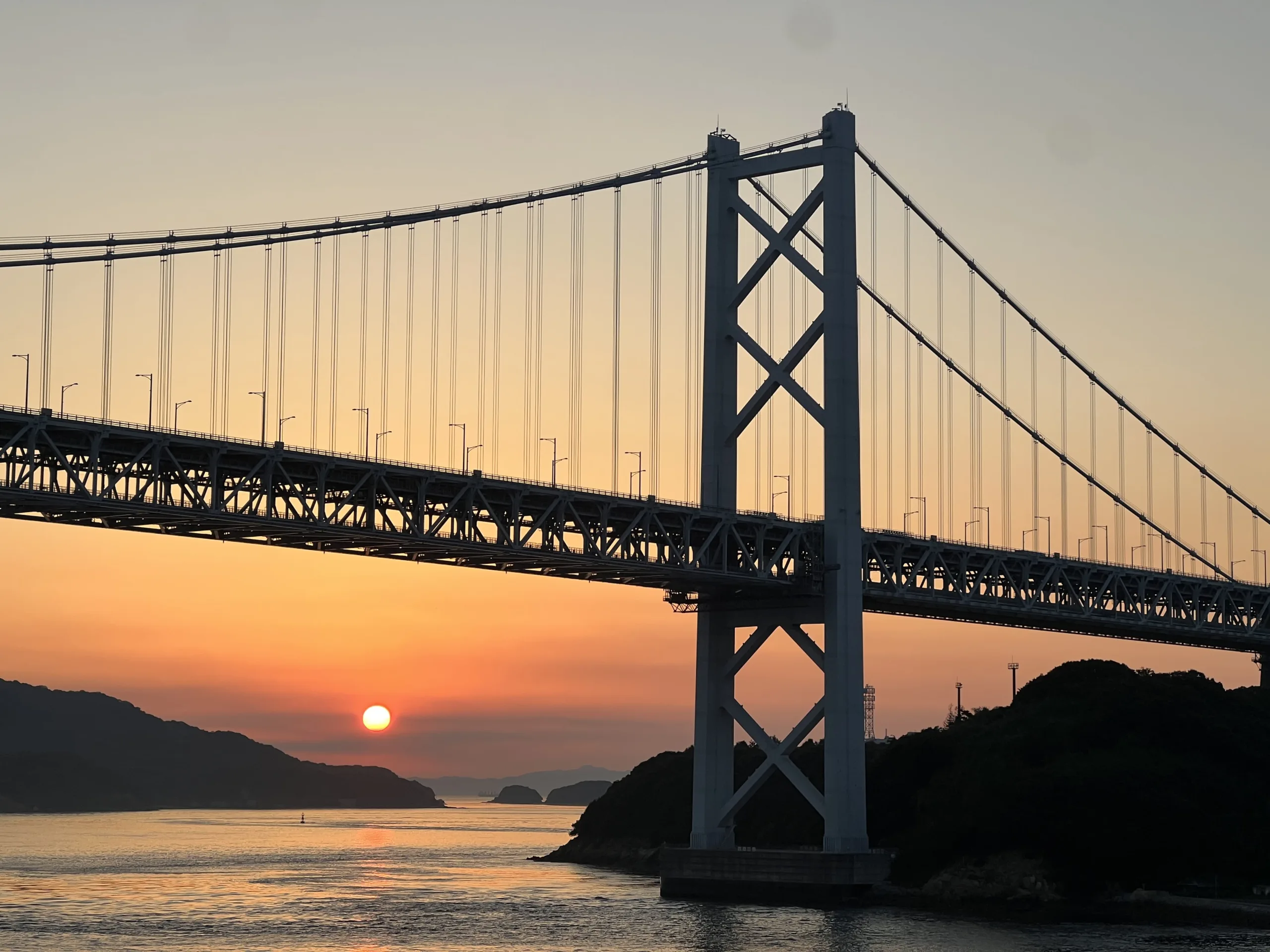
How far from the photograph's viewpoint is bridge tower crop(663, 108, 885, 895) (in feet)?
219

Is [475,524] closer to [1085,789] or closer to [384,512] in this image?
[384,512]

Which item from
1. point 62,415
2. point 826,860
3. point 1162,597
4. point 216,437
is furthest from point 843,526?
point 1162,597

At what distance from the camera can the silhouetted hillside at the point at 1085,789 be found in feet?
239

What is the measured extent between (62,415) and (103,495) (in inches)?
104

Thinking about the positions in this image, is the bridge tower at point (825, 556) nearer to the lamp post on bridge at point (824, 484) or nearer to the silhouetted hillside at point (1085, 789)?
the lamp post on bridge at point (824, 484)

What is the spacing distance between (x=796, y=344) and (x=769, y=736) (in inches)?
569

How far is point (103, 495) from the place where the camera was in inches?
2138

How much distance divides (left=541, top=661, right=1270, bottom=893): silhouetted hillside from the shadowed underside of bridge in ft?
20.4

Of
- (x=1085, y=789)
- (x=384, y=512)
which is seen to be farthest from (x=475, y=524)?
(x=1085, y=789)

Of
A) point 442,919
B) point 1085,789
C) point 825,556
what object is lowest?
point 442,919

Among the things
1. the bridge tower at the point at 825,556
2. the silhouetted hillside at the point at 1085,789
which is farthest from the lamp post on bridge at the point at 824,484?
the silhouetted hillside at the point at 1085,789

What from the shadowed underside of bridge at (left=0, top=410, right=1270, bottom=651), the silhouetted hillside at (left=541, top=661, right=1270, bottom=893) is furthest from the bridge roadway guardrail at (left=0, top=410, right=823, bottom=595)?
the silhouetted hillside at (left=541, top=661, right=1270, bottom=893)

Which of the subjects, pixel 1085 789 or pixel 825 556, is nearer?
pixel 825 556

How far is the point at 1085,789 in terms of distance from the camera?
74.9 metres
